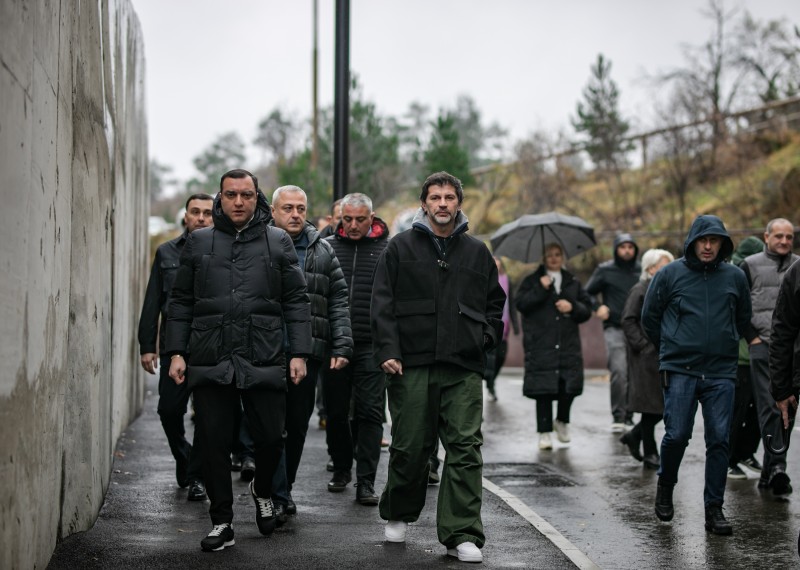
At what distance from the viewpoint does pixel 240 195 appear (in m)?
6.85

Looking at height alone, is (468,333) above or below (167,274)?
below

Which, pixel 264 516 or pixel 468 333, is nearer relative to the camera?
pixel 468 333

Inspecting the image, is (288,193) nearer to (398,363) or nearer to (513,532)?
(398,363)

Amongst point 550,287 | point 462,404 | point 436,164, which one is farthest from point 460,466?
point 436,164

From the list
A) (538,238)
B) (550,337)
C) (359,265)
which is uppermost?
(538,238)

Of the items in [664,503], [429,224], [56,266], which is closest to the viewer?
[56,266]

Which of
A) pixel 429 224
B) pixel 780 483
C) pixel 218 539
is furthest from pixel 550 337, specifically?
pixel 218 539

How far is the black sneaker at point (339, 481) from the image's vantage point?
346 inches

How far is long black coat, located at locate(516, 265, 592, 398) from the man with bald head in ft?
7.42

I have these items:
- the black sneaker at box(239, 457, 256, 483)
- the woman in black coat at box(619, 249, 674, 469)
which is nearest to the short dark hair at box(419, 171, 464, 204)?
the black sneaker at box(239, 457, 256, 483)

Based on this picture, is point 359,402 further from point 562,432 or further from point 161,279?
point 562,432

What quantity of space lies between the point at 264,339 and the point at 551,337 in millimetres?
5393

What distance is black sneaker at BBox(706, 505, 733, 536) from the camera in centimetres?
758

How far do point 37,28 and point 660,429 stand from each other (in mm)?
9397
